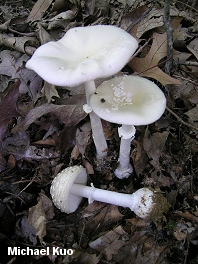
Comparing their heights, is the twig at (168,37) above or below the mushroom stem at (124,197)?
above

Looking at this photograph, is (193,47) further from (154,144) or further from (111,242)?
(111,242)

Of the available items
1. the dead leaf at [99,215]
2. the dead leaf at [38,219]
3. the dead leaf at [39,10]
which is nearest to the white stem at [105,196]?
the dead leaf at [99,215]

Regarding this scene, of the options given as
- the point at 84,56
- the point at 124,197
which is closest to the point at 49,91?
the point at 84,56

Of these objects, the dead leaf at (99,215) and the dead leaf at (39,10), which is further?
the dead leaf at (39,10)

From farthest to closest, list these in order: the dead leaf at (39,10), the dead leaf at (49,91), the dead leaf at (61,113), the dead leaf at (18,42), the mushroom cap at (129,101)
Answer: the dead leaf at (39,10), the dead leaf at (18,42), the dead leaf at (49,91), the dead leaf at (61,113), the mushroom cap at (129,101)

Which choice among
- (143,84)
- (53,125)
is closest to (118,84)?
(143,84)

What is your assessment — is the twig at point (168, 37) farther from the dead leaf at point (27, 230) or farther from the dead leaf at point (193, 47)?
the dead leaf at point (27, 230)
